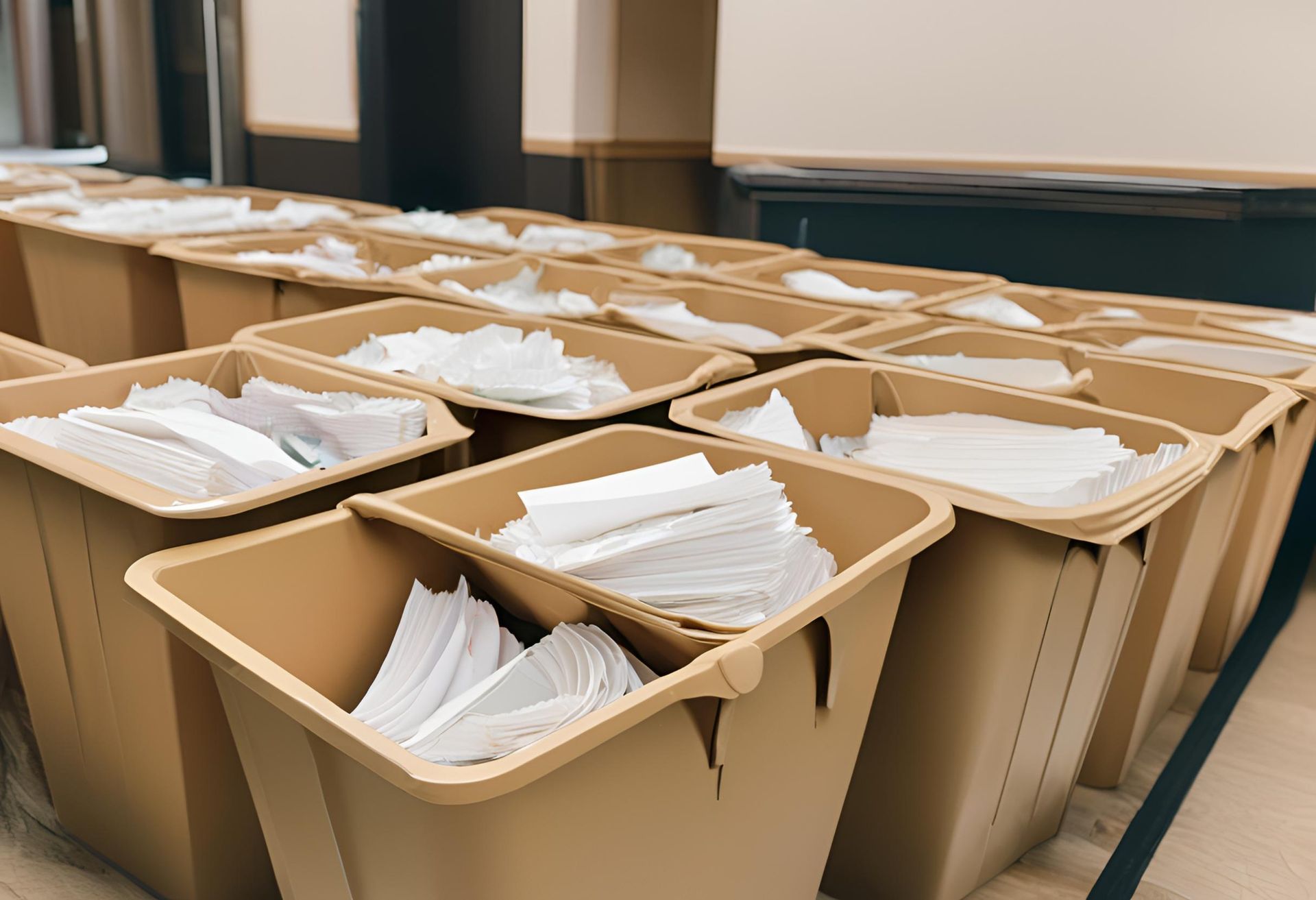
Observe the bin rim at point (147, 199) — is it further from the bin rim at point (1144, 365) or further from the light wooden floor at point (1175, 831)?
the bin rim at point (1144, 365)

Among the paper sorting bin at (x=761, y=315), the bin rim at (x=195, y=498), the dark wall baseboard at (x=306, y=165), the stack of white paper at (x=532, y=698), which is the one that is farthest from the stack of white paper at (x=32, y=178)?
the stack of white paper at (x=532, y=698)

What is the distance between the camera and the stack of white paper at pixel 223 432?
40.1 inches

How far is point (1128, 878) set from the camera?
4.15 feet

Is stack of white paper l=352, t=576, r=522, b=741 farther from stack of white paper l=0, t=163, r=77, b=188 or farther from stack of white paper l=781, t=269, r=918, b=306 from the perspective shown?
stack of white paper l=0, t=163, r=77, b=188

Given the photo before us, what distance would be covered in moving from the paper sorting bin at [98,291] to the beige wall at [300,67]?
66.0 inches

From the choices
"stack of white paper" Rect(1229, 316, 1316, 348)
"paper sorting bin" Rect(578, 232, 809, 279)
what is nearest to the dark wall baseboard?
"paper sorting bin" Rect(578, 232, 809, 279)

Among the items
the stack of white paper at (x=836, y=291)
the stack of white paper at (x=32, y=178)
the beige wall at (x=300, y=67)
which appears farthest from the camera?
the beige wall at (x=300, y=67)

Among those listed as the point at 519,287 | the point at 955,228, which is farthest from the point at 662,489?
the point at 955,228

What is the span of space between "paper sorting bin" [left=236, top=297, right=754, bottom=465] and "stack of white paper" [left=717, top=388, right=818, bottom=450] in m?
0.12

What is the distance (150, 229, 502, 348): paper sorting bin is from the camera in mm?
1947

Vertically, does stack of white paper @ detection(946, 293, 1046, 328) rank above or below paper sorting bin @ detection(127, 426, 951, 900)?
above

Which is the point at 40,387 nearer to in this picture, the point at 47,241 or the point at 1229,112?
the point at 47,241

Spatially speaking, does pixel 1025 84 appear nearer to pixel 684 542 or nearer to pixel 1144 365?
pixel 1144 365

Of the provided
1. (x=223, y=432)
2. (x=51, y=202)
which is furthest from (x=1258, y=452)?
(x=51, y=202)
